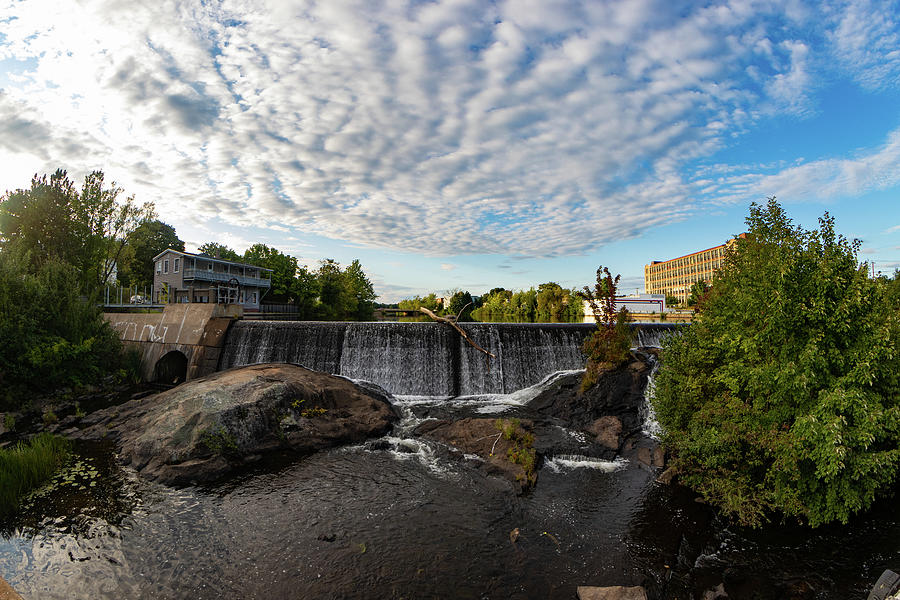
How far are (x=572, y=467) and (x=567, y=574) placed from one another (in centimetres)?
442

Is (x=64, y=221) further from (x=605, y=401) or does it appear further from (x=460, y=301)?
(x=460, y=301)

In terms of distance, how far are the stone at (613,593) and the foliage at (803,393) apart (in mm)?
3270

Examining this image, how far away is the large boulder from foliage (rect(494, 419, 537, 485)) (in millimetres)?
3939

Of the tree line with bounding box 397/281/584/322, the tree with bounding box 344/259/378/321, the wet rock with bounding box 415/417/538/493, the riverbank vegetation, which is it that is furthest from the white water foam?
the tree with bounding box 344/259/378/321

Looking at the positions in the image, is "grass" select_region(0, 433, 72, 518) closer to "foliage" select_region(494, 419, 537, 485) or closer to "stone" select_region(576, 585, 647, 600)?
"foliage" select_region(494, 419, 537, 485)

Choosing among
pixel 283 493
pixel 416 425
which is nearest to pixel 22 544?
pixel 283 493

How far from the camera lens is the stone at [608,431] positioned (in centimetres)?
1226

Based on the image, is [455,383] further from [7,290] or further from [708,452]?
[7,290]

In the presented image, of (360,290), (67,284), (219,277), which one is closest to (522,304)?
(360,290)

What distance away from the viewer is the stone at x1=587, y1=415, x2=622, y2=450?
40.2ft

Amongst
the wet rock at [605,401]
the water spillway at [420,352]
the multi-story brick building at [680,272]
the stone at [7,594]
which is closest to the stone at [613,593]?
the stone at [7,594]

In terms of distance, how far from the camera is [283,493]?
9.40m

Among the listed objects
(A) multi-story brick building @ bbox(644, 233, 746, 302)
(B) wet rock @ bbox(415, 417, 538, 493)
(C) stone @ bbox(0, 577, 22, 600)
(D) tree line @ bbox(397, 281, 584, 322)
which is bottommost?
(B) wet rock @ bbox(415, 417, 538, 493)

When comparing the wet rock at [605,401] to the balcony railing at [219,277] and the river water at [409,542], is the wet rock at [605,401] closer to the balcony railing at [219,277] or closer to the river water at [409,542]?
the river water at [409,542]
